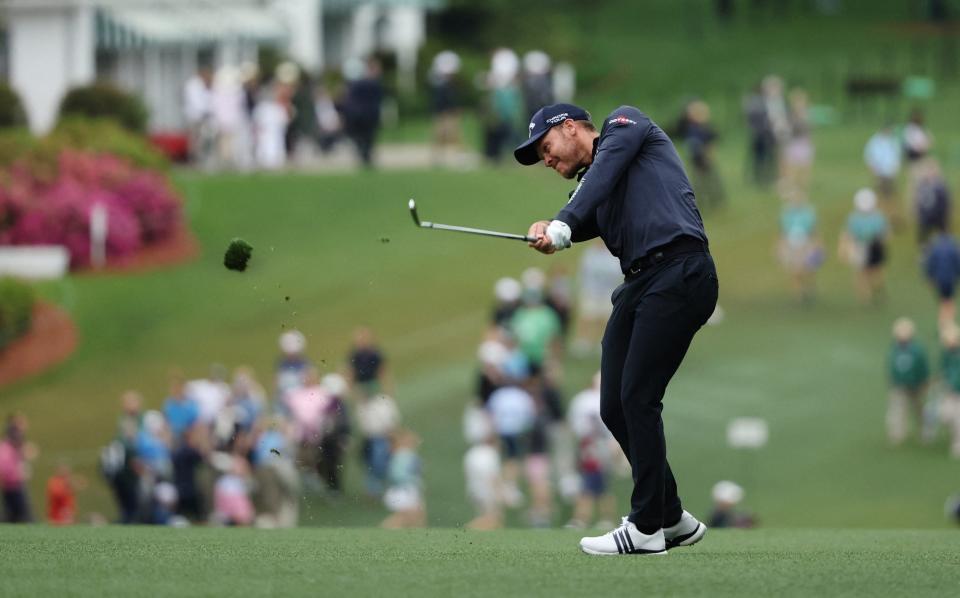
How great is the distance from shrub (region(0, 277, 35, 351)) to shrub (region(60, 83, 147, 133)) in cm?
929

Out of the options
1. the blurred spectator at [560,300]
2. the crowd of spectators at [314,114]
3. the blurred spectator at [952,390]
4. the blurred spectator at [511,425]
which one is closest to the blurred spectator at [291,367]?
the blurred spectator at [511,425]

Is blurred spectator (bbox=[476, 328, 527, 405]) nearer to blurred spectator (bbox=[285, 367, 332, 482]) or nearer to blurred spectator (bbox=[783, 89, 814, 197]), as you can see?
blurred spectator (bbox=[285, 367, 332, 482])

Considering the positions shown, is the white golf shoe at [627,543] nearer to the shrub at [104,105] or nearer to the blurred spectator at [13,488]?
the blurred spectator at [13,488]

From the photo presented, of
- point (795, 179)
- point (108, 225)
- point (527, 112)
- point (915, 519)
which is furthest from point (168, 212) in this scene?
point (915, 519)

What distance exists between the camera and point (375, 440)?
1934 centimetres

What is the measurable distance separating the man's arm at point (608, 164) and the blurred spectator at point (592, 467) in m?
11.8

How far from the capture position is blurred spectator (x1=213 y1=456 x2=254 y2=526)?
1917 cm

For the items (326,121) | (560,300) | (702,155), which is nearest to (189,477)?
(560,300)

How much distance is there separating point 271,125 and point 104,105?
3.66m

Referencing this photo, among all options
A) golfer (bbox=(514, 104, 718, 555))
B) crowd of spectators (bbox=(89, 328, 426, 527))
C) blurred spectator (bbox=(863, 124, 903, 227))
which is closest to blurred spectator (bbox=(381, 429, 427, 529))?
crowd of spectators (bbox=(89, 328, 426, 527))

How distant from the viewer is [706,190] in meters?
33.0

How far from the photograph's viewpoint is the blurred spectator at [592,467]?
20.1 m

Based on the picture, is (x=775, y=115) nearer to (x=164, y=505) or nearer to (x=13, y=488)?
(x=164, y=505)

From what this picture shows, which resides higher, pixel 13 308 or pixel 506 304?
pixel 506 304
